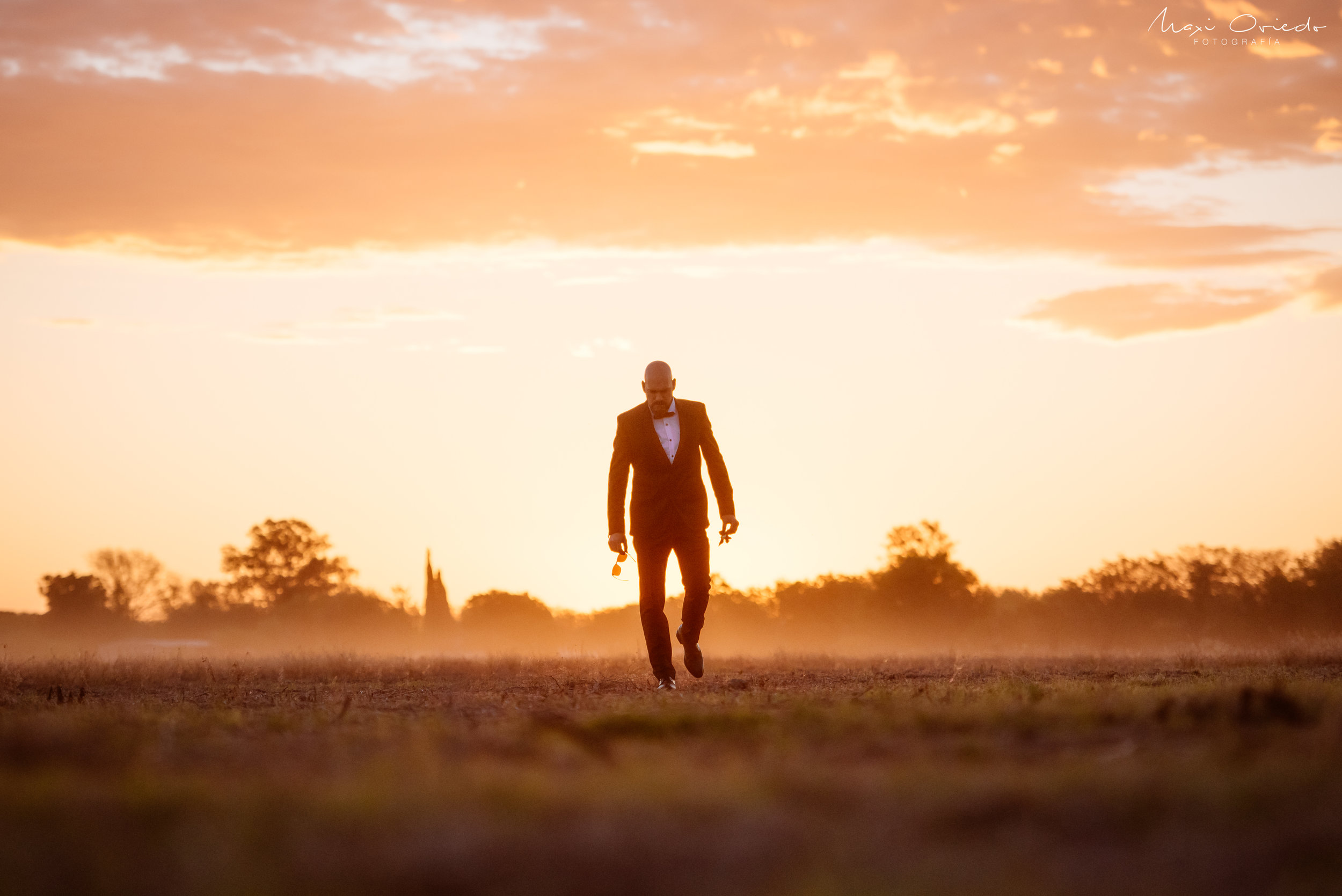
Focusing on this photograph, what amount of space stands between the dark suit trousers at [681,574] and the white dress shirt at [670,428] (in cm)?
72

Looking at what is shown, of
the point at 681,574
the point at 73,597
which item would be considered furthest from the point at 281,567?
the point at 681,574

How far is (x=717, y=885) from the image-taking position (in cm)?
242

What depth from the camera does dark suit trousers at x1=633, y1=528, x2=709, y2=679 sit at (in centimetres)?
1034

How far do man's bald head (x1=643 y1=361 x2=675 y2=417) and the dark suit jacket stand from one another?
12 cm

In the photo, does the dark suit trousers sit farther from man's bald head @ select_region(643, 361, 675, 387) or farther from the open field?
the open field

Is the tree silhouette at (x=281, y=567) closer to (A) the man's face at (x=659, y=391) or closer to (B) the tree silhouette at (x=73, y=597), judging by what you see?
(B) the tree silhouette at (x=73, y=597)

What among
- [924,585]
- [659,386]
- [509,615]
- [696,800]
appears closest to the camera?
[696,800]

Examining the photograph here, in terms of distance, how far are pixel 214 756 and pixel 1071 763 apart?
9.00ft

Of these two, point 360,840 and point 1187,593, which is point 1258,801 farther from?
point 1187,593

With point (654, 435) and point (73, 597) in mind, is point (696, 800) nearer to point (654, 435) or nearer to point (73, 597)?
point (654, 435)

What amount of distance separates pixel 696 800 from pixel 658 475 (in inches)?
286

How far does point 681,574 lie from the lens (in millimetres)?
10516

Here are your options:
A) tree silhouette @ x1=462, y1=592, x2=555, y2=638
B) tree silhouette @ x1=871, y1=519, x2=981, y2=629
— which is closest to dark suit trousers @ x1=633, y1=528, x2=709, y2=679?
tree silhouette @ x1=871, y1=519, x2=981, y2=629

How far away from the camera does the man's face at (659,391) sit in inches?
406
